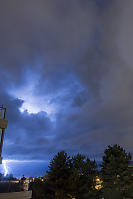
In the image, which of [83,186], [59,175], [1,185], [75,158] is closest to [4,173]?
[1,185]

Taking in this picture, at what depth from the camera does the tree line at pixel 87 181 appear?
757 inches

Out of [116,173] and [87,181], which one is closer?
[116,173]

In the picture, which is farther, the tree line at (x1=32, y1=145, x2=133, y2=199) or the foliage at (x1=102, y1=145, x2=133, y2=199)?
the foliage at (x1=102, y1=145, x2=133, y2=199)

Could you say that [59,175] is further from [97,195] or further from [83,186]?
[97,195]

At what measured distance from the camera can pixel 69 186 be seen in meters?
19.1

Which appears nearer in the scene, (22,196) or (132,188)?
(22,196)

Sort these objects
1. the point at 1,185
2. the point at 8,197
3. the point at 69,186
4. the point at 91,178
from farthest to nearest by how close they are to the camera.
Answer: the point at 91,178, the point at 69,186, the point at 1,185, the point at 8,197

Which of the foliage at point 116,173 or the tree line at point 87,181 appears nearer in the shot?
the tree line at point 87,181

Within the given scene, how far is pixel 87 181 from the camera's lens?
2261 cm

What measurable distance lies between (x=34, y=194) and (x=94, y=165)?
9795mm

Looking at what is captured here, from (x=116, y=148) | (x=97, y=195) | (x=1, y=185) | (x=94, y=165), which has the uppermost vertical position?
(x=116, y=148)

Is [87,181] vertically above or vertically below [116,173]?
below

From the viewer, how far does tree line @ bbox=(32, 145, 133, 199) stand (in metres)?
19.2

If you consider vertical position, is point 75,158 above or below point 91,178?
above
